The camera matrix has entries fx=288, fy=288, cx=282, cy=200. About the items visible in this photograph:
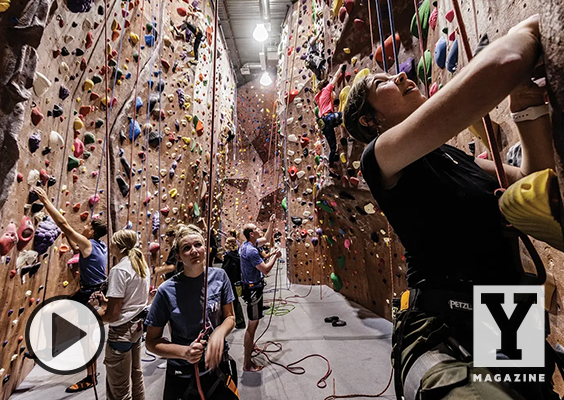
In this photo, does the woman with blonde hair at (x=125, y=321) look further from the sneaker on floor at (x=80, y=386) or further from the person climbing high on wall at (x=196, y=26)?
the person climbing high on wall at (x=196, y=26)

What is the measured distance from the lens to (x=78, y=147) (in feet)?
8.52

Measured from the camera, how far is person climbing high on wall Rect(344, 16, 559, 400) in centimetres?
46

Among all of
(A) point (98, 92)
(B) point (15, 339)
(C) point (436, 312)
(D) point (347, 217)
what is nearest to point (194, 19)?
(A) point (98, 92)

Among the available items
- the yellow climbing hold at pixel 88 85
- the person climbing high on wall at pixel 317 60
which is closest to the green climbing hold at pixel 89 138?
the yellow climbing hold at pixel 88 85

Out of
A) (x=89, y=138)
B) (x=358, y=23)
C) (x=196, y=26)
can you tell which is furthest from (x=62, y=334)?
(x=196, y=26)

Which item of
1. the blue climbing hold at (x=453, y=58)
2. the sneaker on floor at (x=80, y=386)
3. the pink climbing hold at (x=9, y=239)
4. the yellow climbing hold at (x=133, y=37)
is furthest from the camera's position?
the yellow climbing hold at (x=133, y=37)

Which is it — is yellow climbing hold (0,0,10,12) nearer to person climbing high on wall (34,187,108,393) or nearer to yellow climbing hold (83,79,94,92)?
yellow climbing hold (83,79,94,92)

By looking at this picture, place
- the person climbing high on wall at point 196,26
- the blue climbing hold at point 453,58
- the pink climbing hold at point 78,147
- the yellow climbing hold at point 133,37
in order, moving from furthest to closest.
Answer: the person climbing high on wall at point 196,26 < the yellow climbing hold at point 133,37 < the pink climbing hold at point 78,147 < the blue climbing hold at point 453,58

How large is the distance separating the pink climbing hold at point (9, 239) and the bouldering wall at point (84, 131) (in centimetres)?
3

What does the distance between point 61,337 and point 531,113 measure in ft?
11.2

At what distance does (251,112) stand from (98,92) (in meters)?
7.94

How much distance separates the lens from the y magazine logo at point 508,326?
53 cm

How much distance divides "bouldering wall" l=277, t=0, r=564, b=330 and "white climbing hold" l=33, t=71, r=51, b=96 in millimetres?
2218

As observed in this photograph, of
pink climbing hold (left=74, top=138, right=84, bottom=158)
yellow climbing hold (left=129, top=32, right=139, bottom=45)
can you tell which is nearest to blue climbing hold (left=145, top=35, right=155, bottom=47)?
yellow climbing hold (left=129, top=32, right=139, bottom=45)
